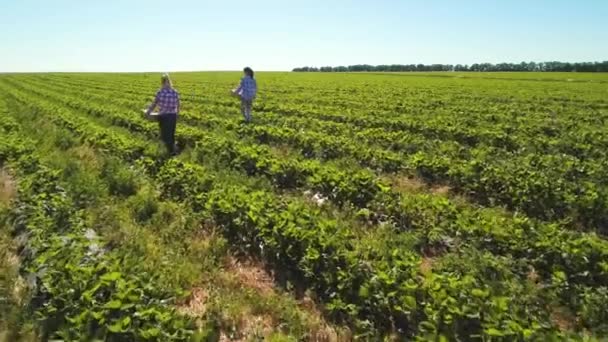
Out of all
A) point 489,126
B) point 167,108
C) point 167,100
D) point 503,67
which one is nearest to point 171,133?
point 167,108

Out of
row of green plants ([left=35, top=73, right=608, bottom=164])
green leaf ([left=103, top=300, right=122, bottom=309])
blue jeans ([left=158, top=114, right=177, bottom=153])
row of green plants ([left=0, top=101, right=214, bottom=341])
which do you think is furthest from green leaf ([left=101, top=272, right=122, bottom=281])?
row of green plants ([left=35, top=73, right=608, bottom=164])

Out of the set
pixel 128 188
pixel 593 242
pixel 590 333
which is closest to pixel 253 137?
pixel 128 188

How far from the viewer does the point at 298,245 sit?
5504 millimetres

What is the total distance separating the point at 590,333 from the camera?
4270 mm

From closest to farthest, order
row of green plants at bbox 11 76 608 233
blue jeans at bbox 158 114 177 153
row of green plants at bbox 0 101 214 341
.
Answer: row of green plants at bbox 0 101 214 341
row of green plants at bbox 11 76 608 233
blue jeans at bbox 158 114 177 153

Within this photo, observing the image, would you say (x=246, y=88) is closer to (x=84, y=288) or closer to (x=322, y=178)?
(x=322, y=178)

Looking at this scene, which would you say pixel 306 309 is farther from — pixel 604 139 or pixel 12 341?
pixel 604 139

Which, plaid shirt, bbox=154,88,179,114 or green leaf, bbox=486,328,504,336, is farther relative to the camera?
plaid shirt, bbox=154,88,179,114

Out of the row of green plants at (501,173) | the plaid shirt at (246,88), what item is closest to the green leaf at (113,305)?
the row of green plants at (501,173)

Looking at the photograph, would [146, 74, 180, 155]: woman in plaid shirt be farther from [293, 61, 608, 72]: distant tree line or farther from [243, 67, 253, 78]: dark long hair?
[293, 61, 608, 72]: distant tree line

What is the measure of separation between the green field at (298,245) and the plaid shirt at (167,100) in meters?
0.87

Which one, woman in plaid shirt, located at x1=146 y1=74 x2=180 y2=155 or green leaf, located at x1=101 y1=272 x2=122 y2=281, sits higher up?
woman in plaid shirt, located at x1=146 y1=74 x2=180 y2=155

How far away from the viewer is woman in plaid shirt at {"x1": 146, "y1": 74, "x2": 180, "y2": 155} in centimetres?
1074

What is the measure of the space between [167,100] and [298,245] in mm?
6529
